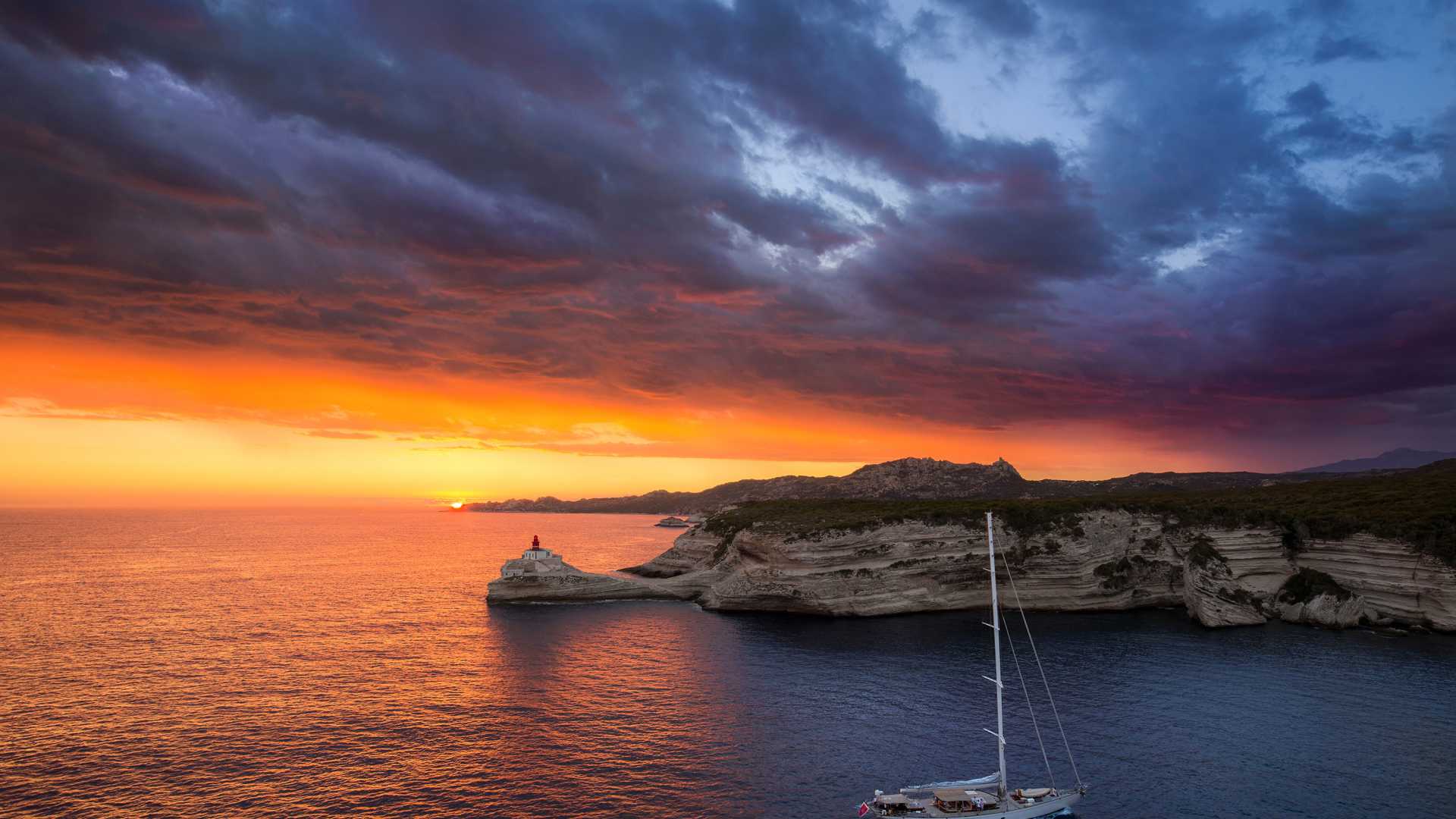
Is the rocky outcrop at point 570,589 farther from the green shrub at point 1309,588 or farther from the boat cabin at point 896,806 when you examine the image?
the green shrub at point 1309,588

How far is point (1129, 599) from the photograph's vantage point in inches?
3460

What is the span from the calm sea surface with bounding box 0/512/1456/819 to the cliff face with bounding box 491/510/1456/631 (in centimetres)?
→ 378

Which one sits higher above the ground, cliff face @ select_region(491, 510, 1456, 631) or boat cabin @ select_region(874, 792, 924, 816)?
cliff face @ select_region(491, 510, 1456, 631)

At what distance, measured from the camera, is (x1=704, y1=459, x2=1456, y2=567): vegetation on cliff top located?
7600 cm

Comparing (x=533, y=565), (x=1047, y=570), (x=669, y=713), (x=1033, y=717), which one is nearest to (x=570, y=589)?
(x=533, y=565)

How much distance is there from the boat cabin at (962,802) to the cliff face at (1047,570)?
170ft

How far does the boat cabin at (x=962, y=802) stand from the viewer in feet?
105

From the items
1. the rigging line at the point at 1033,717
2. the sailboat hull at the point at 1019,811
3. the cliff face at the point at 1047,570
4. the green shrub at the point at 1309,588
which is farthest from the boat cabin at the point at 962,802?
the green shrub at the point at 1309,588

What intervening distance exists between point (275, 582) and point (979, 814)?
362 ft

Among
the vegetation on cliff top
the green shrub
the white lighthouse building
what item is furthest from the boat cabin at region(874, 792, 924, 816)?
the green shrub

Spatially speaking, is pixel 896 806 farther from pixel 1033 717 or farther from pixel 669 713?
pixel 669 713

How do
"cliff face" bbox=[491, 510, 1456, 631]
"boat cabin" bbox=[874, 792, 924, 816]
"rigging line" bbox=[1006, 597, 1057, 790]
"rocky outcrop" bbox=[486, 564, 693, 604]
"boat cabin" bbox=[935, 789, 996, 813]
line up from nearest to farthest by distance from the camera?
"boat cabin" bbox=[874, 792, 924, 816], "boat cabin" bbox=[935, 789, 996, 813], "rigging line" bbox=[1006, 597, 1057, 790], "cliff face" bbox=[491, 510, 1456, 631], "rocky outcrop" bbox=[486, 564, 693, 604]

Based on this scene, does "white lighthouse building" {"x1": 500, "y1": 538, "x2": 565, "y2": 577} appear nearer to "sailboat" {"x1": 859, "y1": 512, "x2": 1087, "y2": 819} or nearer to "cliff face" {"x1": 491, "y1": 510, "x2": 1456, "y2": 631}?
"cliff face" {"x1": 491, "y1": 510, "x2": 1456, "y2": 631}

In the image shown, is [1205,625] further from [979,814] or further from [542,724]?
[542,724]
